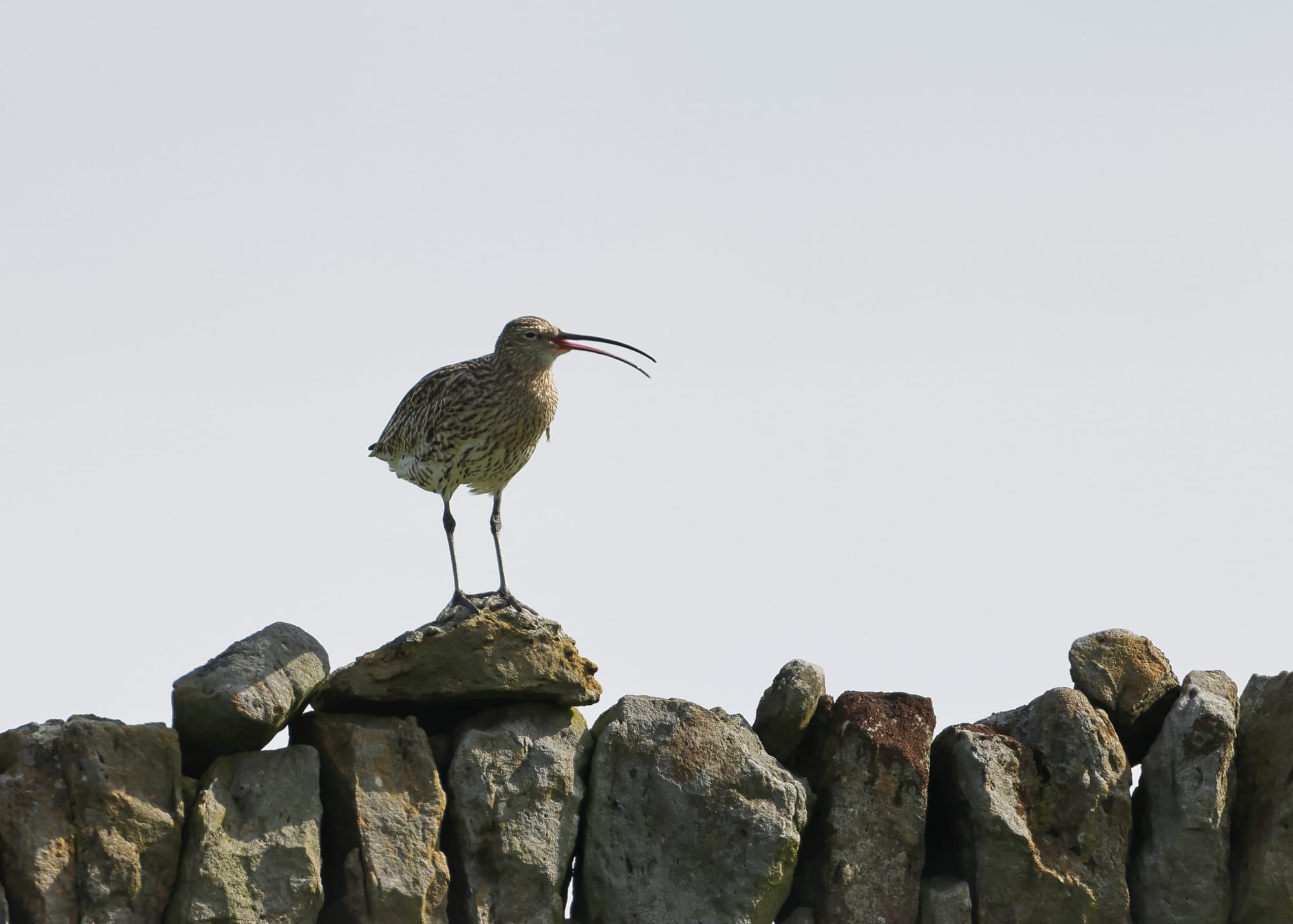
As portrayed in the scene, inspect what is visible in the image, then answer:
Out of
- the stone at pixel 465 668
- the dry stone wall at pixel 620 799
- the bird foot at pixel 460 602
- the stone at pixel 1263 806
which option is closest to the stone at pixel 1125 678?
the dry stone wall at pixel 620 799

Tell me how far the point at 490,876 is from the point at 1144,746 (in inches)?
137

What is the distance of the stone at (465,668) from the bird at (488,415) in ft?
5.03

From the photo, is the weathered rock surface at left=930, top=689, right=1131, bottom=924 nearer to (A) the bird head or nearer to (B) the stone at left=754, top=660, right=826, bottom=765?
(B) the stone at left=754, top=660, right=826, bottom=765

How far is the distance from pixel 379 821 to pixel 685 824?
4.73ft

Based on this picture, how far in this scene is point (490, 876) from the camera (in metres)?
7.82

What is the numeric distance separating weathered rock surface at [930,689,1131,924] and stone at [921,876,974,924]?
0.08 metres

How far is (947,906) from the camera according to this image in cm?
795

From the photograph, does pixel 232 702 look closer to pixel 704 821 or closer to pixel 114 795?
pixel 114 795

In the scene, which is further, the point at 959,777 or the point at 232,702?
the point at 959,777

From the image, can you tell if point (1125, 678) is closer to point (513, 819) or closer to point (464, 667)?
point (513, 819)

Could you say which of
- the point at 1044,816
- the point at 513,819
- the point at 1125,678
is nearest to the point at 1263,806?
the point at 1125,678

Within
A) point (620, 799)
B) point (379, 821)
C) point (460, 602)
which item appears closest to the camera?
point (379, 821)

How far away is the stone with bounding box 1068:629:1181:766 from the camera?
8.41 metres

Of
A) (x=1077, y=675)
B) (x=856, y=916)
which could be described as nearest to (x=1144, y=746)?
(x=1077, y=675)
